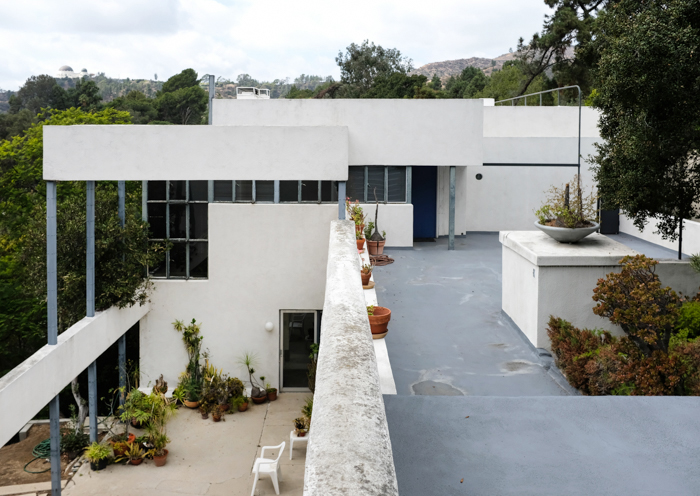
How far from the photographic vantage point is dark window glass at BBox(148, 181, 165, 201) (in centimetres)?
1399

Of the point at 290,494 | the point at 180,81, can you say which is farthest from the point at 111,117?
the point at 180,81

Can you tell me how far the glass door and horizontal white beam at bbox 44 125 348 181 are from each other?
4.14 metres

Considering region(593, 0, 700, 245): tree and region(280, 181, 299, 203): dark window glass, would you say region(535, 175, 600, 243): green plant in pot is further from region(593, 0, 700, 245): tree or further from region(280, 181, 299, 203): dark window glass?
region(280, 181, 299, 203): dark window glass

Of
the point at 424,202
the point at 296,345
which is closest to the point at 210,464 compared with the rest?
the point at 296,345

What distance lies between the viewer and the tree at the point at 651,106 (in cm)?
674

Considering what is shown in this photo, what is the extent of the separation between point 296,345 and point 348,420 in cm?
1252

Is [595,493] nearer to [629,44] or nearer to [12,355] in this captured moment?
[629,44]

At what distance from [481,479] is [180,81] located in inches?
2962

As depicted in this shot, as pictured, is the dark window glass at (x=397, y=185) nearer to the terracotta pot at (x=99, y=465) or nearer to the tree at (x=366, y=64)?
the terracotta pot at (x=99, y=465)

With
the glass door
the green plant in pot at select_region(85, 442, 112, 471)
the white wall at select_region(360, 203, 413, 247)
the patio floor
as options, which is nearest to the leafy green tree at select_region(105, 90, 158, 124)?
the white wall at select_region(360, 203, 413, 247)

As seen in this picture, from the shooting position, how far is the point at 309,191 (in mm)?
14336

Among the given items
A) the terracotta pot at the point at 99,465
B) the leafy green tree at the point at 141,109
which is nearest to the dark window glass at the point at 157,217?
the terracotta pot at the point at 99,465

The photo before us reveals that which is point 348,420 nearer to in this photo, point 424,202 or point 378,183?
point 378,183

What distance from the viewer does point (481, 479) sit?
3102 millimetres
